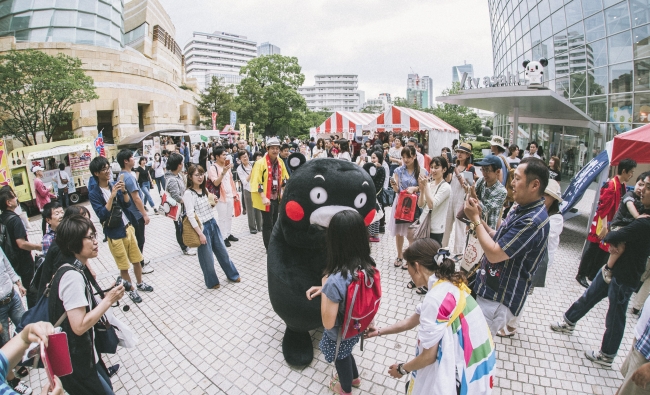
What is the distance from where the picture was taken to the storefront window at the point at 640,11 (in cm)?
1127

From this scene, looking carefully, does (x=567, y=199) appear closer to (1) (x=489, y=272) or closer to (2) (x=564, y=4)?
(1) (x=489, y=272)

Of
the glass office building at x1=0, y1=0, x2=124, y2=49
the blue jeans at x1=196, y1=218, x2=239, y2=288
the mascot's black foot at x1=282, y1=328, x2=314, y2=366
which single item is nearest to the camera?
the mascot's black foot at x1=282, y1=328, x2=314, y2=366

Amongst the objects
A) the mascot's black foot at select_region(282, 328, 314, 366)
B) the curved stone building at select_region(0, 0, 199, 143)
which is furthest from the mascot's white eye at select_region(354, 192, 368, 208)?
the curved stone building at select_region(0, 0, 199, 143)

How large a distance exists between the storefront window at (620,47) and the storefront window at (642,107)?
161 centimetres

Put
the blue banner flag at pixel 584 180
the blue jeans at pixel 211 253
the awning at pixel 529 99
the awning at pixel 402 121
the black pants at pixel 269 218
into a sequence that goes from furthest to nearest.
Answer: the awning at pixel 402 121 < the awning at pixel 529 99 < the black pants at pixel 269 218 < the blue banner flag at pixel 584 180 < the blue jeans at pixel 211 253

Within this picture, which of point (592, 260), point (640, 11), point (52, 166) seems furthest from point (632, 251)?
point (52, 166)

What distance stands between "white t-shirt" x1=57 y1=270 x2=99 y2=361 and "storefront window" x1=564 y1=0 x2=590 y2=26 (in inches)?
786

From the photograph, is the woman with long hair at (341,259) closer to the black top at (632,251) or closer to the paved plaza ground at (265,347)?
the paved plaza ground at (265,347)

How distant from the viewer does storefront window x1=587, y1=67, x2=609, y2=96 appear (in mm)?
13234

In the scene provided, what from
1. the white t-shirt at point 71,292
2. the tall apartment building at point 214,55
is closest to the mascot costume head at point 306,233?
the white t-shirt at point 71,292

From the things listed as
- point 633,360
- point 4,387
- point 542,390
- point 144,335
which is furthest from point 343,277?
point 144,335

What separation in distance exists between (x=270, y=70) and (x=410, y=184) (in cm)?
3224

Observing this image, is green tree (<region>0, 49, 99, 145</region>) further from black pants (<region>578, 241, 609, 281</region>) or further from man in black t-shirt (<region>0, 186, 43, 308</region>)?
black pants (<region>578, 241, 609, 281</region>)

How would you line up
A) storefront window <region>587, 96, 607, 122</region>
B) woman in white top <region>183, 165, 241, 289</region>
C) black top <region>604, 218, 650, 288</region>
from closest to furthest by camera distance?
1. black top <region>604, 218, 650, 288</region>
2. woman in white top <region>183, 165, 241, 289</region>
3. storefront window <region>587, 96, 607, 122</region>
